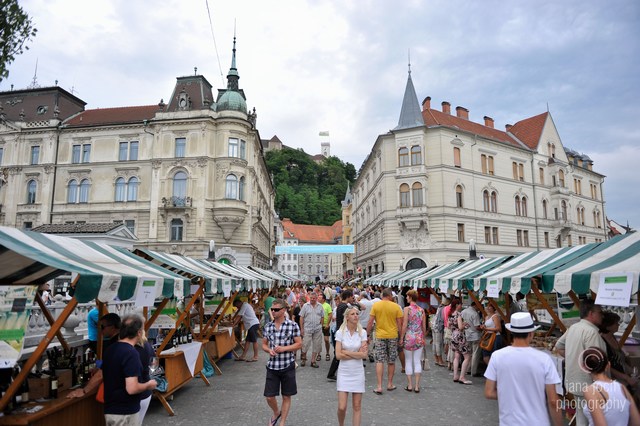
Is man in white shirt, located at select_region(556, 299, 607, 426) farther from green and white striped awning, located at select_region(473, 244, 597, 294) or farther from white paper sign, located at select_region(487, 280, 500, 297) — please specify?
white paper sign, located at select_region(487, 280, 500, 297)

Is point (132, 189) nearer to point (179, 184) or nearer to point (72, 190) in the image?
point (179, 184)

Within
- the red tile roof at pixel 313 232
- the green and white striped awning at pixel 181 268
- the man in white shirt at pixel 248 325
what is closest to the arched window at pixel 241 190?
the man in white shirt at pixel 248 325

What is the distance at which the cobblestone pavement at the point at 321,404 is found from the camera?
22.6 ft

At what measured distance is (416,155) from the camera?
3972 centimetres

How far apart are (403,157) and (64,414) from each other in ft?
125

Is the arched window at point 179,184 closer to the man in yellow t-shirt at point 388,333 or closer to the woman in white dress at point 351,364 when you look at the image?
the man in yellow t-shirt at point 388,333

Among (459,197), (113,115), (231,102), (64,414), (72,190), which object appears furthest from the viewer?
(113,115)

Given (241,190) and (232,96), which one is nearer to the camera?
(241,190)

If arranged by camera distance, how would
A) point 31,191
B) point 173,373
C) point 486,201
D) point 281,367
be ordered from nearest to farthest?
point 281,367 → point 173,373 → point 31,191 → point 486,201

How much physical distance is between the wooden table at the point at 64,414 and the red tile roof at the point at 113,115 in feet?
123

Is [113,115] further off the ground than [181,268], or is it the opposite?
[113,115]

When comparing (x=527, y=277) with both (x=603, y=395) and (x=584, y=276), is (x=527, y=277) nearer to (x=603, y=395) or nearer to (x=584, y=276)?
(x=584, y=276)

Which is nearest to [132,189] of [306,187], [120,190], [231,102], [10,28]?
[120,190]

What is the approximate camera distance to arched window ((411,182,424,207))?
39.1m
